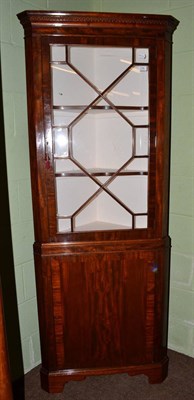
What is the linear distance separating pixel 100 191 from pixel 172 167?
56 centimetres

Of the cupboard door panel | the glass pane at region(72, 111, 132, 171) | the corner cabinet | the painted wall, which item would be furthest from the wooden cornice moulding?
the cupboard door panel

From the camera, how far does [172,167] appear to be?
2084 mm

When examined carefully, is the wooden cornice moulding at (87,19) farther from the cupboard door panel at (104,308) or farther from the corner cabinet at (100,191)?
the cupboard door panel at (104,308)

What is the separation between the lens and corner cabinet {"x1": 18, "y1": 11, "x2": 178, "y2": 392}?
159 centimetres

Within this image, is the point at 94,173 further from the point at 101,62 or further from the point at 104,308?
the point at 104,308

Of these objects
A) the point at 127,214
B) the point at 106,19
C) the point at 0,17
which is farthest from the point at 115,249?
the point at 0,17

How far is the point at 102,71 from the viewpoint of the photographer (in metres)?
1.82

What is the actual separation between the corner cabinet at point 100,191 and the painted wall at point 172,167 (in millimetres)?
229

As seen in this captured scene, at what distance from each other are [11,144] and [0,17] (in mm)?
653

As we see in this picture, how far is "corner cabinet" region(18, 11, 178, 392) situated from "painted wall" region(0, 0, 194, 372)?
23cm

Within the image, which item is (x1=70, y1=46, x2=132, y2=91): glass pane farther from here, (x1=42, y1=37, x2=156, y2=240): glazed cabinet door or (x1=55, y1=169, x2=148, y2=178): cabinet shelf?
(x1=55, y1=169, x2=148, y2=178): cabinet shelf

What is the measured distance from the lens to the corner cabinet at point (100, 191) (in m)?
1.59

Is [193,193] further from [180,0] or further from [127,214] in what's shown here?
[180,0]

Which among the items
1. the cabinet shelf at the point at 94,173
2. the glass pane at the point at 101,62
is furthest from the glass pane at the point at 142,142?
the glass pane at the point at 101,62
